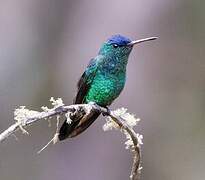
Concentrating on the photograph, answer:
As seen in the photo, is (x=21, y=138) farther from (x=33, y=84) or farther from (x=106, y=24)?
(x=106, y=24)

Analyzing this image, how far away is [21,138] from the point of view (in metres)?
8.33

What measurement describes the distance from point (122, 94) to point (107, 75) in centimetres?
385

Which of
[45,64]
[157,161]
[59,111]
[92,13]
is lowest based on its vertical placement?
[157,161]

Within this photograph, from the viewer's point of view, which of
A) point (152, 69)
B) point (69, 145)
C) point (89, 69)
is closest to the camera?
point (89, 69)

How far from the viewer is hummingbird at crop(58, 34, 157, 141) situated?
13.1 feet

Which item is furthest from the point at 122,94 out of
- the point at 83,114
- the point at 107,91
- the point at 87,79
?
the point at 83,114

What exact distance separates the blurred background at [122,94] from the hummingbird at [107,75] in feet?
11.5

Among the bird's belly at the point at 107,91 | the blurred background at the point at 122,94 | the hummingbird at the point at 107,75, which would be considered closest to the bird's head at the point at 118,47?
the hummingbird at the point at 107,75

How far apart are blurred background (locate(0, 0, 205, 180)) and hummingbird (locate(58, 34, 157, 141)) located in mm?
3495

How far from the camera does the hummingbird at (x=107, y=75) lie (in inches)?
157

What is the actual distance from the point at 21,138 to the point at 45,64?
923mm

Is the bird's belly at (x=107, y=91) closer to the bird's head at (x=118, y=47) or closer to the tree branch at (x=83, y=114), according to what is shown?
the bird's head at (x=118, y=47)

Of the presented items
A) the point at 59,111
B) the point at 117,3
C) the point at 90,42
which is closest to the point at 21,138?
the point at 90,42

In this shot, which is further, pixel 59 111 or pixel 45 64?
pixel 45 64
